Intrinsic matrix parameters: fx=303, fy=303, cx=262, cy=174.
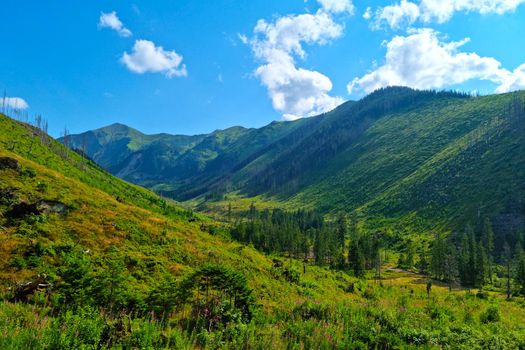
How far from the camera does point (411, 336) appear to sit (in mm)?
15859

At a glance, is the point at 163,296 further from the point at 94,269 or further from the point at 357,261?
the point at 357,261

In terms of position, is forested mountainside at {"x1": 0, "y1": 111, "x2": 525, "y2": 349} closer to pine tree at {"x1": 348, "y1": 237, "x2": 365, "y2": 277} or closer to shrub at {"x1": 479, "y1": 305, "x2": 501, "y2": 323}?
shrub at {"x1": 479, "y1": 305, "x2": 501, "y2": 323}

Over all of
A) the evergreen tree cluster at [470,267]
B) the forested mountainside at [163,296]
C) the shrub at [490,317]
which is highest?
the forested mountainside at [163,296]

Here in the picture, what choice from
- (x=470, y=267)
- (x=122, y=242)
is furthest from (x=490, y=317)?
(x=470, y=267)

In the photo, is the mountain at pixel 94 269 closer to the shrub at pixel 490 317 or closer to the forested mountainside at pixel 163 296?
the forested mountainside at pixel 163 296

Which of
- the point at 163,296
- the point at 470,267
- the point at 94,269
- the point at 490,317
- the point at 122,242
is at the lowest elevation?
the point at 470,267

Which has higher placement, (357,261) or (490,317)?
(490,317)

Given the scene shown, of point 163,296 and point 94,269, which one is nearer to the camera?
point 163,296

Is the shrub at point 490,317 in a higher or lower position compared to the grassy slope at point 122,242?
lower

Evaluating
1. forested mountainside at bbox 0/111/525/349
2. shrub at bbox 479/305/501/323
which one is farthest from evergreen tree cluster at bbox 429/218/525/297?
shrub at bbox 479/305/501/323

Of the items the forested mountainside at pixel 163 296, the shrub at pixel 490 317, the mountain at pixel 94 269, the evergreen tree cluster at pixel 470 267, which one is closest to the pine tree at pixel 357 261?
the evergreen tree cluster at pixel 470 267

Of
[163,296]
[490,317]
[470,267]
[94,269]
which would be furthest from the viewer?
[470,267]

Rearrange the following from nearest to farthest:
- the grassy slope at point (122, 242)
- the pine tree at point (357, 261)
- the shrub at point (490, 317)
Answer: the shrub at point (490, 317)
the grassy slope at point (122, 242)
the pine tree at point (357, 261)

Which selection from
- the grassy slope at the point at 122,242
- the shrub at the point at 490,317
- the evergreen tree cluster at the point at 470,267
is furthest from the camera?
the evergreen tree cluster at the point at 470,267
